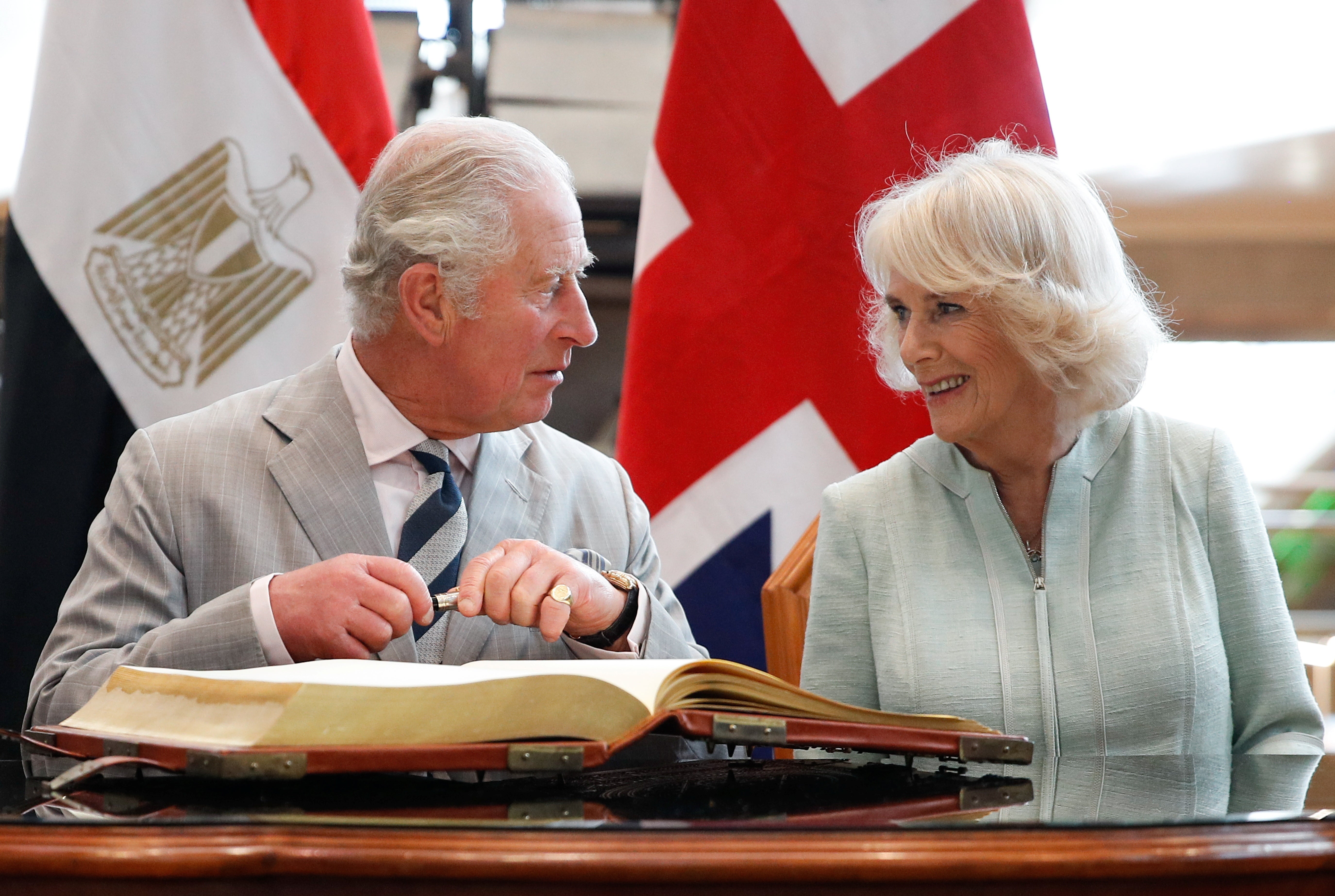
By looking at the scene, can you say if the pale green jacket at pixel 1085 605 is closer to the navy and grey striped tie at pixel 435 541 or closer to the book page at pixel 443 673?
the navy and grey striped tie at pixel 435 541

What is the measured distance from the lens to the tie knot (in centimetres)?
144

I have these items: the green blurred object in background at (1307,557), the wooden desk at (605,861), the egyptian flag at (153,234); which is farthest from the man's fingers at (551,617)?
the green blurred object in background at (1307,557)

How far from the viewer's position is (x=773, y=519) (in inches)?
72.9

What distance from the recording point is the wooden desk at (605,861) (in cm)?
61

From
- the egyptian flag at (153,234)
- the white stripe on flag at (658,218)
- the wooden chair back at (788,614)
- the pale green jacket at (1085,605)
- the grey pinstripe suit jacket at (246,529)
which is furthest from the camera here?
the white stripe on flag at (658,218)

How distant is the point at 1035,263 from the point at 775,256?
1.61ft

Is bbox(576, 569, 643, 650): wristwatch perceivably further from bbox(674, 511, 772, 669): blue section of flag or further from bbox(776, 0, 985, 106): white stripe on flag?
bbox(776, 0, 985, 106): white stripe on flag

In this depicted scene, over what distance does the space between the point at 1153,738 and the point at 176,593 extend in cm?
106

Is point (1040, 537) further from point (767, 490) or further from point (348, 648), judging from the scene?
point (348, 648)

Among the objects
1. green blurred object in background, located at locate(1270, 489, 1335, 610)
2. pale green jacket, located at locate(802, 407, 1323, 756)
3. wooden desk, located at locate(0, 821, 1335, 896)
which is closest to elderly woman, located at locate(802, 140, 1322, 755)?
pale green jacket, located at locate(802, 407, 1323, 756)

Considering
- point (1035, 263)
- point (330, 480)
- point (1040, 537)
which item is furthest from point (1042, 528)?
point (330, 480)

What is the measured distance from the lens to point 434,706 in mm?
759

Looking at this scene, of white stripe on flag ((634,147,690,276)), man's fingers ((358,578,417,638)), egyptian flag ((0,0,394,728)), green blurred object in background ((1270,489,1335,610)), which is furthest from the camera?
green blurred object in background ((1270,489,1335,610))

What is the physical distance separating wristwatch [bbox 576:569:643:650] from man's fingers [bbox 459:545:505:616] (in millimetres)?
170
